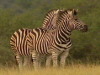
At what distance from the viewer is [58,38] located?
1173 cm

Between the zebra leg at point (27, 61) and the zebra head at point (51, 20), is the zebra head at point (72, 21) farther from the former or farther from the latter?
the zebra leg at point (27, 61)

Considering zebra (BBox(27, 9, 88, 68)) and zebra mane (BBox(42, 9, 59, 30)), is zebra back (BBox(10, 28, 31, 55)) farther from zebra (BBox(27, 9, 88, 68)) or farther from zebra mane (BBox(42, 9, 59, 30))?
zebra mane (BBox(42, 9, 59, 30))

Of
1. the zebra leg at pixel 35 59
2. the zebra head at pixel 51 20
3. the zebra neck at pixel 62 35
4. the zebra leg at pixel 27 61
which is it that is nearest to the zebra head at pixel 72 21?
the zebra neck at pixel 62 35

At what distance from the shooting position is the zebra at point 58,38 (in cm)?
1157

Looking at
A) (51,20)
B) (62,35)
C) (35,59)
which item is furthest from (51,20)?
(35,59)

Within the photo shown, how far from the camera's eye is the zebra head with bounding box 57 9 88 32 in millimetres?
11672

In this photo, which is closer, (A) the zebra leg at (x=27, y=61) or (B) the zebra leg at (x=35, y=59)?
(B) the zebra leg at (x=35, y=59)

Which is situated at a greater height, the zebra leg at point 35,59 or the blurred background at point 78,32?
the blurred background at point 78,32

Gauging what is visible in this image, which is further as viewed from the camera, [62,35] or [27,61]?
[27,61]

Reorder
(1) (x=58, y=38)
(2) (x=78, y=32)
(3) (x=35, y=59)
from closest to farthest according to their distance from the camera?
1. (1) (x=58, y=38)
2. (3) (x=35, y=59)
3. (2) (x=78, y=32)

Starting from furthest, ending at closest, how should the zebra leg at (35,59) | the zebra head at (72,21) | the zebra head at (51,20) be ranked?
the zebra head at (51,20) → the zebra leg at (35,59) → the zebra head at (72,21)

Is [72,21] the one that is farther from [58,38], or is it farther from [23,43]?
[23,43]

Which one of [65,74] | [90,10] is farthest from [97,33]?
[65,74]

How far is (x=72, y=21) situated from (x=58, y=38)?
2.01 feet
